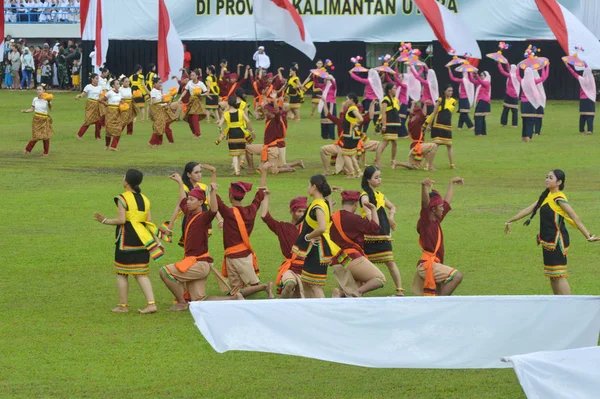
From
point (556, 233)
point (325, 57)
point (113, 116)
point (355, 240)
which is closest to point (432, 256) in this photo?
point (355, 240)

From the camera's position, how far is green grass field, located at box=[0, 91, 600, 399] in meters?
8.62

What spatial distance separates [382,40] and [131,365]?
32085mm

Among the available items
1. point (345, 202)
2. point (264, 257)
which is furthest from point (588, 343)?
point (264, 257)

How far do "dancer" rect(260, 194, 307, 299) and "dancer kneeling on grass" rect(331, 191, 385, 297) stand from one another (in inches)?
17.5

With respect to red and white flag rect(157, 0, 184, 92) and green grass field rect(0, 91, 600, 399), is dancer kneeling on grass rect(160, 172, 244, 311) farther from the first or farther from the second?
red and white flag rect(157, 0, 184, 92)

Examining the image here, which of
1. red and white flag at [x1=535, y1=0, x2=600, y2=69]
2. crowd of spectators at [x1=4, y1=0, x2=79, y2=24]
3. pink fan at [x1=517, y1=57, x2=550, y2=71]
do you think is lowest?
pink fan at [x1=517, y1=57, x2=550, y2=71]

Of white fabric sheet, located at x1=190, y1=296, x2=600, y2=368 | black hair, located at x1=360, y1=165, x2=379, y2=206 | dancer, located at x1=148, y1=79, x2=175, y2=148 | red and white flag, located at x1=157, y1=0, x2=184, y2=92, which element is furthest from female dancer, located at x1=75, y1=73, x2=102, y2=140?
white fabric sheet, located at x1=190, y1=296, x2=600, y2=368

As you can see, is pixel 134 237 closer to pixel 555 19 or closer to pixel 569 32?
pixel 555 19

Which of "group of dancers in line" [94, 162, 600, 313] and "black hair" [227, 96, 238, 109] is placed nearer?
"group of dancers in line" [94, 162, 600, 313]

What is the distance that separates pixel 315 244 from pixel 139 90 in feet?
70.8

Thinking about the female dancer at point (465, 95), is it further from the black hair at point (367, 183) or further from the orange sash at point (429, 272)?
the orange sash at point (429, 272)

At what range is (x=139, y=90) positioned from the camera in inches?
1233

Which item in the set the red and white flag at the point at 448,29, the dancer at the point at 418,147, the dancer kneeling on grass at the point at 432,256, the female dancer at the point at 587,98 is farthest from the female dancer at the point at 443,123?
the dancer kneeling on grass at the point at 432,256

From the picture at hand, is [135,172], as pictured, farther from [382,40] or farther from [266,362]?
[382,40]
